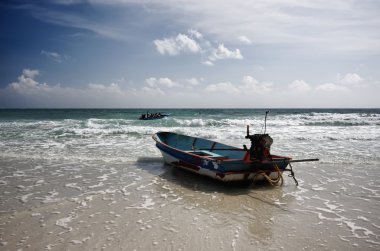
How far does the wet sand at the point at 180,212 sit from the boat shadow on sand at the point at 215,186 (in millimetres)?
29

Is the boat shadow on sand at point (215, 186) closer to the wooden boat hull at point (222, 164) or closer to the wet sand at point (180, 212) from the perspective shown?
Result: the wet sand at point (180, 212)

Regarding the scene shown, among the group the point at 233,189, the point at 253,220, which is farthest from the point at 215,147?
the point at 253,220

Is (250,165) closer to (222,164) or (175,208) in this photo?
(222,164)

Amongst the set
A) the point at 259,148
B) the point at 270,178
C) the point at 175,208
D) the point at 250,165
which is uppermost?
the point at 259,148

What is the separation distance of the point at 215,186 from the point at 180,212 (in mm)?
2162

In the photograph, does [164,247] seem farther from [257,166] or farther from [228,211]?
[257,166]

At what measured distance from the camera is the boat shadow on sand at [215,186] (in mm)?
6910

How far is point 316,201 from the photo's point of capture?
21.3 ft

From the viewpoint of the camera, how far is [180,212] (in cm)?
571

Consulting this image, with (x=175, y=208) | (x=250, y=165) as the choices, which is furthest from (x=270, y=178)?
(x=175, y=208)

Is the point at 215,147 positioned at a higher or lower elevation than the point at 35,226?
higher

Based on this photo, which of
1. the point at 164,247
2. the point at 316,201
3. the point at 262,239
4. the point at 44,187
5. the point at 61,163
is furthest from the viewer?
the point at 61,163

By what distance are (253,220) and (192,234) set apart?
1.40m

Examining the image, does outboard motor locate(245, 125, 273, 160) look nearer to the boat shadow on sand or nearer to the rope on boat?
the rope on boat
